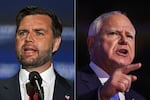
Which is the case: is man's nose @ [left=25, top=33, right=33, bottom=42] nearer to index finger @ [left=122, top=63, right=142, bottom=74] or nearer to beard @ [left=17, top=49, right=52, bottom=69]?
beard @ [left=17, top=49, right=52, bottom=69]

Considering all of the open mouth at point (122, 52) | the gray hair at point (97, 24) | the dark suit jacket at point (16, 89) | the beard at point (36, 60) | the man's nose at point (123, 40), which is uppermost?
the gray hair at point (97, 24)

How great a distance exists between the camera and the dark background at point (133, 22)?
3789 mm

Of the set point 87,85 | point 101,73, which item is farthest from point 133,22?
point 87,85

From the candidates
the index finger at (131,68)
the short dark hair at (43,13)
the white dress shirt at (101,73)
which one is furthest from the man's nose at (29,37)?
the index finger at (131,68)

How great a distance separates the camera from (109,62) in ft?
12.5

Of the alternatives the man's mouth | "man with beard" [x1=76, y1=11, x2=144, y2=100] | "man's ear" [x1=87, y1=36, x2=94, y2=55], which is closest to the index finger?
"man with beard" [x1=76, y1=11, x2=144, y2=100]

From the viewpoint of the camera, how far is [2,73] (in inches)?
145

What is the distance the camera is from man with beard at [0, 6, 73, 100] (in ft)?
12.1

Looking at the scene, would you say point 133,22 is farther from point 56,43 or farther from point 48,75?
point 48,75

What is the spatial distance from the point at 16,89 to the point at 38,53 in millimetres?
427

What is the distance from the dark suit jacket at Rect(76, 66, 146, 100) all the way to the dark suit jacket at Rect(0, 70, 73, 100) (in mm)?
111

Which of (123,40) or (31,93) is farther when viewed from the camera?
(123,40)

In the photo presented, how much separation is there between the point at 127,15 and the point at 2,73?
144 centimetres

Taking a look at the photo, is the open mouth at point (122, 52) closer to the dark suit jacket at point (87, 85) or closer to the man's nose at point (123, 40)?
the man's nose at point (123, 40)
